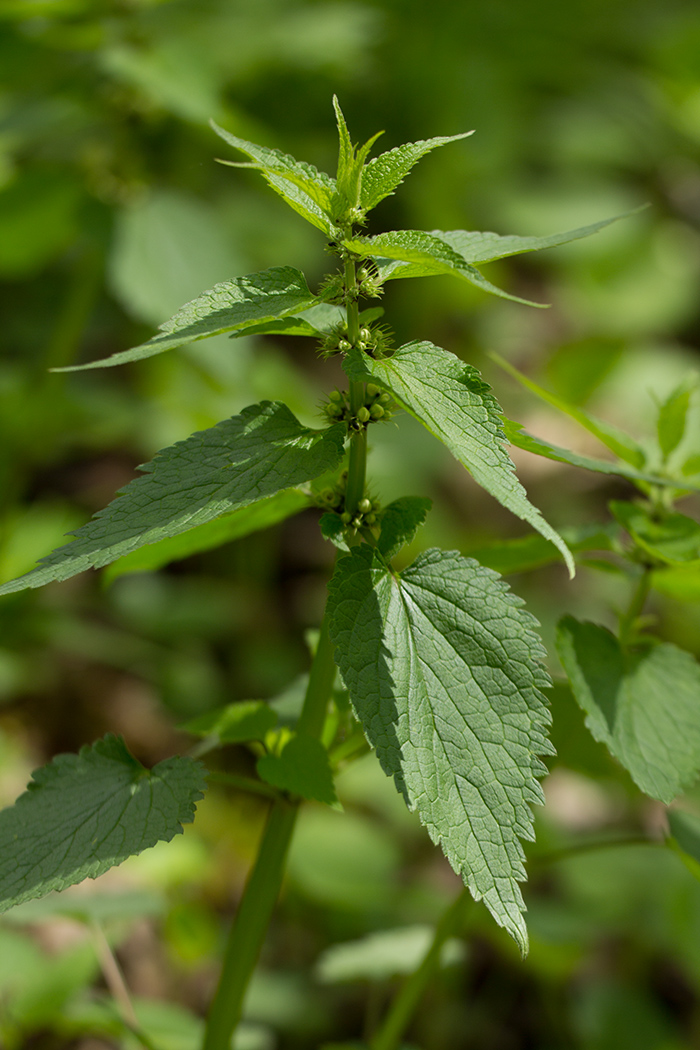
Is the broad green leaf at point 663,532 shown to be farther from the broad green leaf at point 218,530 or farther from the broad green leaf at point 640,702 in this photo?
the broad green leaf at point 218,530

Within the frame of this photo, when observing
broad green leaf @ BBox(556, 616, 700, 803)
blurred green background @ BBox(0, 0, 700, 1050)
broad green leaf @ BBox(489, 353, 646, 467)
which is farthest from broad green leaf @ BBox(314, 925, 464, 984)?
broad green leaf @ BBox(489, 353, 646, 467)

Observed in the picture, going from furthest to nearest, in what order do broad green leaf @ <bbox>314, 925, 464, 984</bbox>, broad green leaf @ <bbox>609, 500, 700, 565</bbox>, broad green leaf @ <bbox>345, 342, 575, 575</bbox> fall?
broad green leaf @ <bbox>314, 925, 464, 984</bbox>
broad green leaf @ <bbox>609, 500, 700, 565</bbox>
broad green leaf @ <bbox>345, 342, 575, 575</bbox>

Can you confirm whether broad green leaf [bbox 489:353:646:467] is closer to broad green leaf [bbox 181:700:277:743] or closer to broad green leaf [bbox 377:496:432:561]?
broad green leaf [bbox 377:496:432:561]

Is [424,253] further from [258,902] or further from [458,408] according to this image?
[258,902]

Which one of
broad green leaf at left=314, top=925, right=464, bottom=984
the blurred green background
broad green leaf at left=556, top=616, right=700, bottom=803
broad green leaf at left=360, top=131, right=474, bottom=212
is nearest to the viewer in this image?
broad green leaf at left=360, top=131, right=474, bottom=212

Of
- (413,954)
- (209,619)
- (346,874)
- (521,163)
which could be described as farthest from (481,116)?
(413,954)

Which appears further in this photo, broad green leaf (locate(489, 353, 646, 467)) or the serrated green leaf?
broad green leaf (locate(489, 353, 646, 467))

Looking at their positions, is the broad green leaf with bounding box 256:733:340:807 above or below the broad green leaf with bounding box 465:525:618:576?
below
